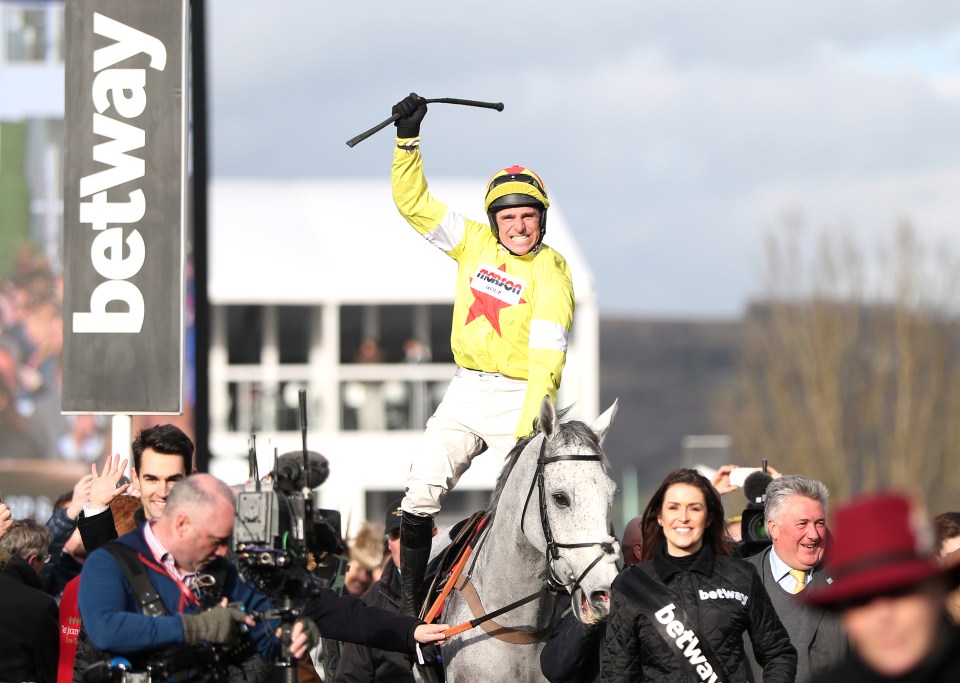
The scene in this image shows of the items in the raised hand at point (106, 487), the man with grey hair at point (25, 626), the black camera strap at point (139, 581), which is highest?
the raised hand at point (106, 487)

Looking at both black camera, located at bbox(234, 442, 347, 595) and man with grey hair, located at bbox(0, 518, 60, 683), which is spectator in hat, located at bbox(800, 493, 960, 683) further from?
man with grey hair, located at bbox(0, 518, 60, 683)

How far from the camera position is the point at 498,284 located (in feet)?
21.8

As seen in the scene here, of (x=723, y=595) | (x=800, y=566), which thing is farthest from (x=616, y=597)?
(x=800, y=566)

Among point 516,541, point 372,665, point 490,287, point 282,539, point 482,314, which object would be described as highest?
point 490,287

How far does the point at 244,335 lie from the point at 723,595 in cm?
3121

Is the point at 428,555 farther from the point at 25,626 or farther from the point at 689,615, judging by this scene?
the point at 25,626

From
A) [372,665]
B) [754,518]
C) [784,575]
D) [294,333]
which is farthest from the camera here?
[294,333]

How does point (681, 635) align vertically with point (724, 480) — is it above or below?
below

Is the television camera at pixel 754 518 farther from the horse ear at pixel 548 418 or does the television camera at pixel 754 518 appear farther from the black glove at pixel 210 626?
the black glove at pixel 210 626

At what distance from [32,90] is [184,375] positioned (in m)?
26.1

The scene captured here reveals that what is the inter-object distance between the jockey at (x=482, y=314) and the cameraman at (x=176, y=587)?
1.87 meters

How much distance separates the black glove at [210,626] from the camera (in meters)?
4.44

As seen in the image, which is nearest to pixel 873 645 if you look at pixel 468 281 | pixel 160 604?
pixel 160 604

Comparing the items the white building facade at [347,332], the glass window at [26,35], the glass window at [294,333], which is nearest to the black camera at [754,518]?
the white building facade at [347,332]
